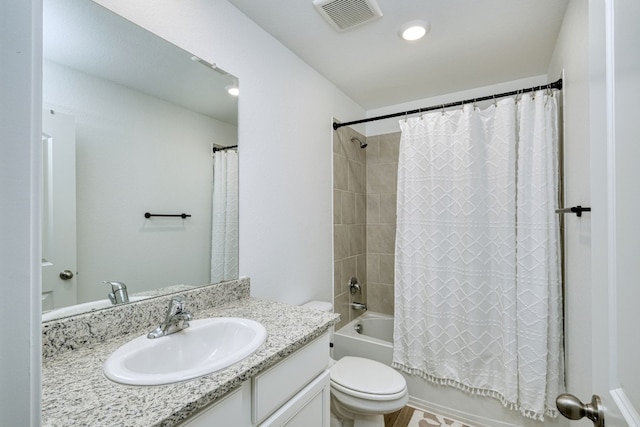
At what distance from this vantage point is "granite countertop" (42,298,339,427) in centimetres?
57

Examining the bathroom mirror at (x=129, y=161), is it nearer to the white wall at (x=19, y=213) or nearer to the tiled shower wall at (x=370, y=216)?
the white wall at (x=19, y=213)

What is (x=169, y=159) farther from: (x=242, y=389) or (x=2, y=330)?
(x=2, y=330)

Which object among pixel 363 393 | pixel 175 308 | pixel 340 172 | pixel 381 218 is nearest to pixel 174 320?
pixel 175 308

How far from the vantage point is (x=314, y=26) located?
5.10 ft

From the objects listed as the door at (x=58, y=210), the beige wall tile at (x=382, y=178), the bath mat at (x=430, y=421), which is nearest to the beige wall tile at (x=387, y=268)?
the beige wall tile at (x=382, y=178)

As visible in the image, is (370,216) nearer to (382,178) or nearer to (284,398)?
(382,178)

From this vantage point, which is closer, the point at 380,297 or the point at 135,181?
the point at 135,181

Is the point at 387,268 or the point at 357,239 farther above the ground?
the point at 357,239

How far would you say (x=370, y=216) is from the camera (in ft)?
9.19

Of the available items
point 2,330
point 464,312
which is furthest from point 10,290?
point 464,312

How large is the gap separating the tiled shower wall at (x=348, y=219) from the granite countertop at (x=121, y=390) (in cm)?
136

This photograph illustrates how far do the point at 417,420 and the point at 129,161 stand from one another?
2220 millimetres

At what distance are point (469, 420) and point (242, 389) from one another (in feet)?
5.83

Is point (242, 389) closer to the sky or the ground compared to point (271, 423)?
closer to the sky
